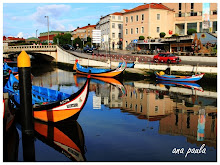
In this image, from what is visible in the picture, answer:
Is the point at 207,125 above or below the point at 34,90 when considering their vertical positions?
below

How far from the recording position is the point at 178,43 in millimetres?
51750

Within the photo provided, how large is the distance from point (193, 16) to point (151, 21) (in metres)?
8.77

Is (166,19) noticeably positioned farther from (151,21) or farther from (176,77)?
(176,77)

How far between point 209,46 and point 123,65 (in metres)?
16.7

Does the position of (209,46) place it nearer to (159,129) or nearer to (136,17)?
(136,17)

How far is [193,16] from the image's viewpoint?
191 ft

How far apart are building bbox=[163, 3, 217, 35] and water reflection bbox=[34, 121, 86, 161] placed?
43.7 metres

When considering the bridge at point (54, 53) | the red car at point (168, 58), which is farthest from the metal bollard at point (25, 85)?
the bridge at point (54, 53)

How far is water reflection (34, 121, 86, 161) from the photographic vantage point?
42.8ft

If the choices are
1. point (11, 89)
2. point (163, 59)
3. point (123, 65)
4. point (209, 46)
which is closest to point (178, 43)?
point (209, 46)

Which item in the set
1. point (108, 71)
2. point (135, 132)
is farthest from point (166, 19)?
point (135, 132)

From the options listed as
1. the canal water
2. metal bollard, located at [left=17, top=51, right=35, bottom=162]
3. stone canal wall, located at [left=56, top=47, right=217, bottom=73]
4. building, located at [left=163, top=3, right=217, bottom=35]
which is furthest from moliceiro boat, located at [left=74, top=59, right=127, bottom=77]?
metal bollard, located at [left=17, top=51, right=35, bottom=162]

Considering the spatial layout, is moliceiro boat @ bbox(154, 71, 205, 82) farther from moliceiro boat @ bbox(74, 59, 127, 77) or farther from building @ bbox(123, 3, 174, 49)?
building @ bbox(123, 3, 174, 49)

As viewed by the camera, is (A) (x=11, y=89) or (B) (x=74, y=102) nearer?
(B) (x=74, y=102)
